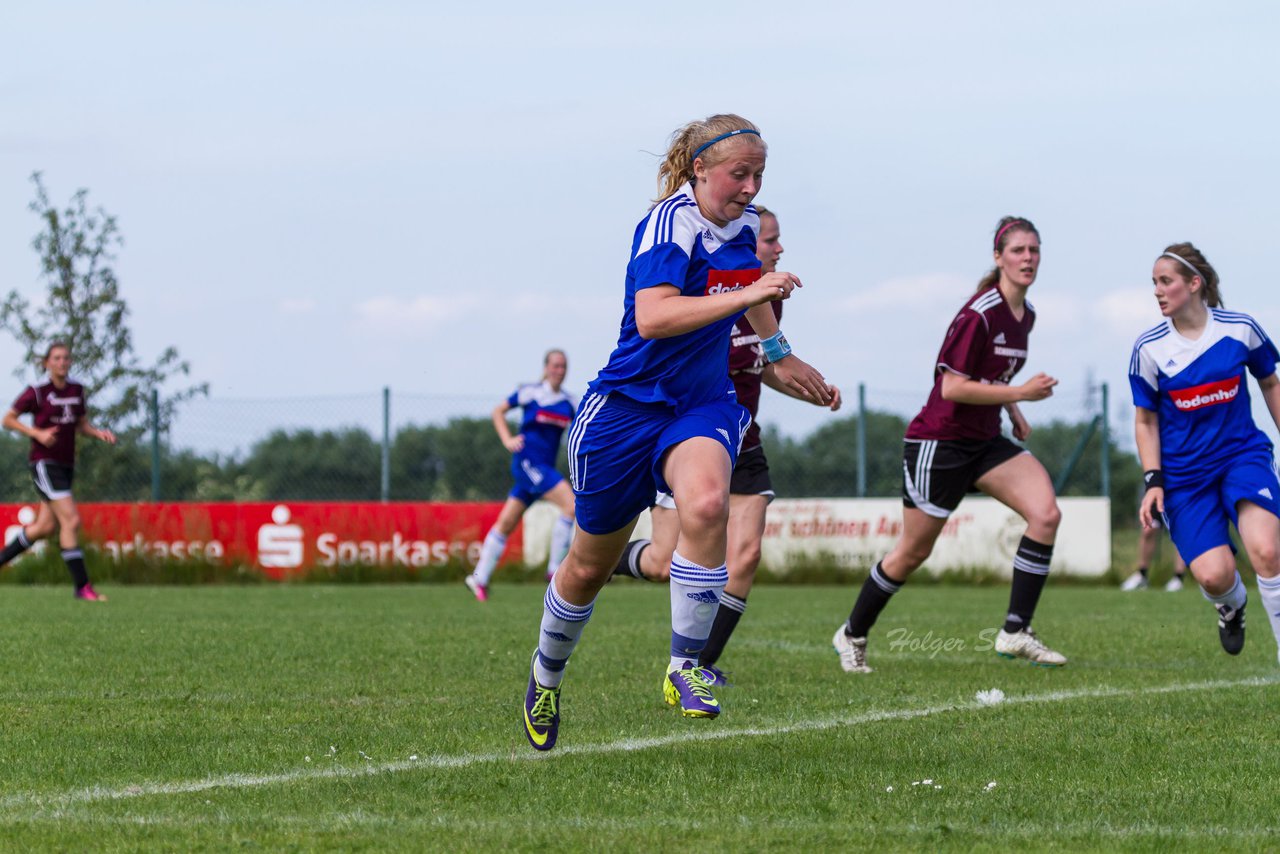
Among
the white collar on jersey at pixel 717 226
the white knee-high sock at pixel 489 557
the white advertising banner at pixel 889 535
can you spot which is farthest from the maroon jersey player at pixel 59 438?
the white collar on jersey at pixel 717 226

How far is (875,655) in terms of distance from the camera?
29.0 feet

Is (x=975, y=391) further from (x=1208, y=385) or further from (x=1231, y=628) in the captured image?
(x=1231, y=628)

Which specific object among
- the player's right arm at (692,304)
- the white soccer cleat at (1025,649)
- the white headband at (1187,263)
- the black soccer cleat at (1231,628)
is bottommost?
the white soccer cleat at (1025,649)

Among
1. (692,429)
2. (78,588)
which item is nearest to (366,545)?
(78,588)

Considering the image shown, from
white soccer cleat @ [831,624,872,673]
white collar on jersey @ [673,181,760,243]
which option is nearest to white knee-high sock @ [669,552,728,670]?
white collar on jersey @ [673,181,760,243]

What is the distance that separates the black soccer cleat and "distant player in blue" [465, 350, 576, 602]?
8.71 meters

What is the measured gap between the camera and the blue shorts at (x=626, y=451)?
4.84 meters

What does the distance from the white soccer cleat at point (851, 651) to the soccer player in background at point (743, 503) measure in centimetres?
70

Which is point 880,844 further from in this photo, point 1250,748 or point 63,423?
point 63,423

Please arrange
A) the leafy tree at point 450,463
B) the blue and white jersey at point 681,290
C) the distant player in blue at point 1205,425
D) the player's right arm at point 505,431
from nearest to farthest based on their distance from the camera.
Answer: the blue and white jersey at point 681,290 < the distant player in blue at point 1205,425 < the player's right arm at point 505,431 < the leafy tree at point 450,463

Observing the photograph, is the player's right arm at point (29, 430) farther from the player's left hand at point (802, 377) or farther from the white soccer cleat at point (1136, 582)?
the white soccer cleat at point (1136, 582)

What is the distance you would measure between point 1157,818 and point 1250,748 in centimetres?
133

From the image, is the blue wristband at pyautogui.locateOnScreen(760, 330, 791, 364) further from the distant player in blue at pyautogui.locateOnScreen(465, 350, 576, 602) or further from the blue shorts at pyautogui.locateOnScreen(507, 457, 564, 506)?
the blue shorts at pyautogui.locateOnScreen(507, 457, 564, 506)

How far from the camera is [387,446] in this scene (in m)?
20.7
